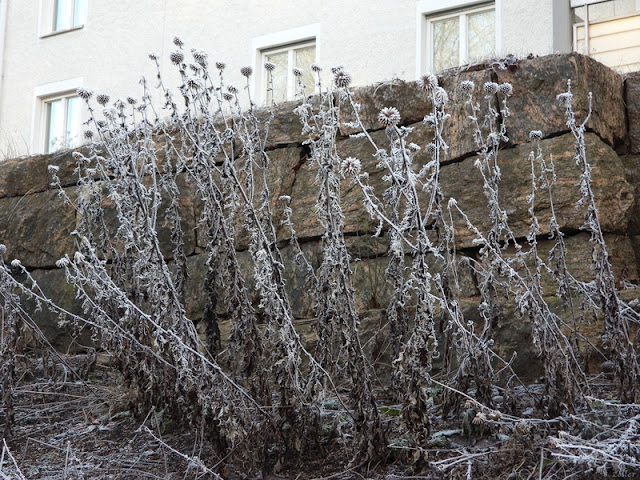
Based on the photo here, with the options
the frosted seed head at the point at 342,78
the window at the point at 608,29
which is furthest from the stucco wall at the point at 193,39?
the frosted seed head at the point at 342,78

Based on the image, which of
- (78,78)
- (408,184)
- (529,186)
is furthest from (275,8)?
(408,184)

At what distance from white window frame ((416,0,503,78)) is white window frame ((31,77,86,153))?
593 cm

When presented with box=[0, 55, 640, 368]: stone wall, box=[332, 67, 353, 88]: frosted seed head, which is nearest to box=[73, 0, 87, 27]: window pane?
box=[0, 55, 640, 368]: stone wall

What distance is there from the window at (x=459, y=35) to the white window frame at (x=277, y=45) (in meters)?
1.53

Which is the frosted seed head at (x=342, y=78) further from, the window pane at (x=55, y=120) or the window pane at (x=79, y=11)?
the window pane at (x=79, y=11)

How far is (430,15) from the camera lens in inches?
392

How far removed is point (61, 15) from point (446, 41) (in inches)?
275

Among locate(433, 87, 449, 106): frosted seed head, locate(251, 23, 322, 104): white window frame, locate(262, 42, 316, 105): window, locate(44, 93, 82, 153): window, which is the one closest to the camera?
locate(433, 87, 449, 106): frosted seed head

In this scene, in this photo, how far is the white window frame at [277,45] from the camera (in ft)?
34.6

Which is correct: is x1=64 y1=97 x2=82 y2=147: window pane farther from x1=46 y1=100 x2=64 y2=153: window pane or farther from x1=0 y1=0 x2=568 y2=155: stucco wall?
x1=0 y1=0 x2=568 y2=155: stucco wall

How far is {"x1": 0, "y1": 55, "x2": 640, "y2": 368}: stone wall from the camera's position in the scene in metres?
4.86

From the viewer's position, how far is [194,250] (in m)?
5.93

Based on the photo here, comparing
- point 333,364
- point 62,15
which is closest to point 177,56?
point 333,364

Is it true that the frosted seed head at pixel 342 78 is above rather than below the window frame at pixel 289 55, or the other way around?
below
